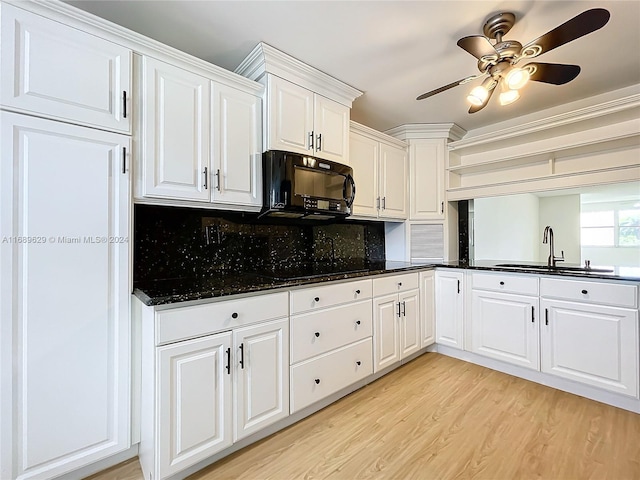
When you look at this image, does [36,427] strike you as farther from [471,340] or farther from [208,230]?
[471,340]

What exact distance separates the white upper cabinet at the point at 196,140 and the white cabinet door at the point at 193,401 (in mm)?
857

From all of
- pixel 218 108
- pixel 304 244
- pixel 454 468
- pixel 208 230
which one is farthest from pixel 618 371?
pixel 218 108

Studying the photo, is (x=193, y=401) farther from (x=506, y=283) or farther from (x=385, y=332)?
(x=506, y=283)

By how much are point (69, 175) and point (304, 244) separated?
177 centimetres

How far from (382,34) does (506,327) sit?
2.45 metres

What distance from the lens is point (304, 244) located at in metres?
2.81

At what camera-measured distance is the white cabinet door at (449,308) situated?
9.50 ft

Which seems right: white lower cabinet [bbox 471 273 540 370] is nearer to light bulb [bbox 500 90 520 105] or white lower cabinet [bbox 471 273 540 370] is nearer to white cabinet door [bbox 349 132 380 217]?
white cabinet door [bbox 349 132 380 217]

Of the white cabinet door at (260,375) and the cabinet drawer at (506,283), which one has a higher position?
the cabinet drawer at (506,283)

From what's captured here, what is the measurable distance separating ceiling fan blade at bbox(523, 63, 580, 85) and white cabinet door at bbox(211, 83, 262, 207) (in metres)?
1.71

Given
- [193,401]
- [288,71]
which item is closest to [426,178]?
[288,71]

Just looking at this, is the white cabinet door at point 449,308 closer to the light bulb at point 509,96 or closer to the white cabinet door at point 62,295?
the light bulb at point 509,96

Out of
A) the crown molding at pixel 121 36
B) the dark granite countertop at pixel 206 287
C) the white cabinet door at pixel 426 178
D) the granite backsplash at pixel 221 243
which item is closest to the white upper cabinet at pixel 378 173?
the white cabinet door at pixel 426 178

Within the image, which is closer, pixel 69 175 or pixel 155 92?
pixel 69 175
